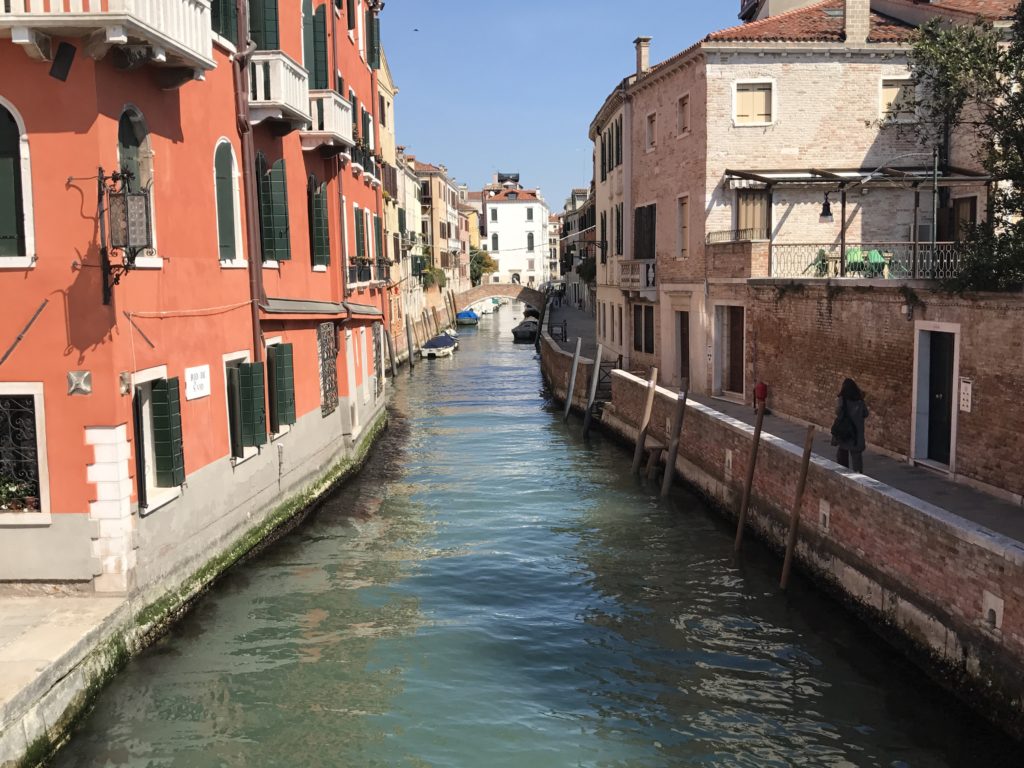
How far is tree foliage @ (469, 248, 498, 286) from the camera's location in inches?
3501

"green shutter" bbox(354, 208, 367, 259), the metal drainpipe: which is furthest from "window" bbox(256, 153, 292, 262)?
"green shutter" bbox(354, 208, 367, 259)

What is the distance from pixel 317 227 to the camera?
51.7 feet

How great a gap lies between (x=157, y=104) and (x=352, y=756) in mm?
6303

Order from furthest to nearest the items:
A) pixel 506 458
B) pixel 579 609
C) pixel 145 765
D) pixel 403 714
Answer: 1. pixel 506 458
2. pixel 579 609
3. pixel 403 714
4. pixel 145 765

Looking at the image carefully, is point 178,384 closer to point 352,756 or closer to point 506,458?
point 352,756

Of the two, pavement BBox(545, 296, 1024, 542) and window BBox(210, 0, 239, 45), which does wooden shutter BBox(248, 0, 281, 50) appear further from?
pavement BBox(545, 296, 1024, 542)

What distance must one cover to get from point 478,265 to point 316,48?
7494 centimetres

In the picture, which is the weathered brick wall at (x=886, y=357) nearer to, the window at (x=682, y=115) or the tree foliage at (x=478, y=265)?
the window at (x=682, y=115)

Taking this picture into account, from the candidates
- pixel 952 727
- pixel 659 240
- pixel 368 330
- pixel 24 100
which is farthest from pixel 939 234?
pixel 24 100

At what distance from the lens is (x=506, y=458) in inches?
781

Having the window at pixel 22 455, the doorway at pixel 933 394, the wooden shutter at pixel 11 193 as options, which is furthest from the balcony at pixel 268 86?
the doorway at pixel 933 394

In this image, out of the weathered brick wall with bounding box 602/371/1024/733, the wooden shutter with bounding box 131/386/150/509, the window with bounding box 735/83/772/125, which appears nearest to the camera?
the weathered brick wall with bounding box 602/371/1024/733

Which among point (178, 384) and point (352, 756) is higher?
point (178, 384)

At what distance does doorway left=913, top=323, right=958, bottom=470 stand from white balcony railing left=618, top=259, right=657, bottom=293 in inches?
443
